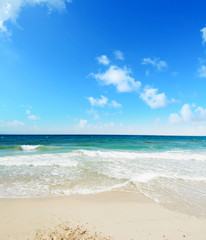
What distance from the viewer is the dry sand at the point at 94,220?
10.8ft

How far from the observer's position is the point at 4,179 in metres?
7.45

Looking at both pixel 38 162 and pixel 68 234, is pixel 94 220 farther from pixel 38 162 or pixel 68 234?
pixel 38 162

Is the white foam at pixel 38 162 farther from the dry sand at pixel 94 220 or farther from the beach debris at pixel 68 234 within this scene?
the beach debris at pixel 68 234

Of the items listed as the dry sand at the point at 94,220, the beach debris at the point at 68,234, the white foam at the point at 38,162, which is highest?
the beach debris at the point at 68,234

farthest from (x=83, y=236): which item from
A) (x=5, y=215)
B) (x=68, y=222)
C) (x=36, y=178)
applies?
(x=36, y=178)

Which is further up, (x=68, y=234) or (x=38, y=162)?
(x=68, y=234)

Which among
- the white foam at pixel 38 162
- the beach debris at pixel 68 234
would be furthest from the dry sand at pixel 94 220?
the white foam at pixel 38 162

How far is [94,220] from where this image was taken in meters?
3.90

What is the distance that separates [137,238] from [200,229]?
193 centimetres

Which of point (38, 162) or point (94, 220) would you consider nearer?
point (94, 220)

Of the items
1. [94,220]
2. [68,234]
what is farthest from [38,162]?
[68,234]

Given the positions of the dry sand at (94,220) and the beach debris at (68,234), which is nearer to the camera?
the beach debris at (68,234)

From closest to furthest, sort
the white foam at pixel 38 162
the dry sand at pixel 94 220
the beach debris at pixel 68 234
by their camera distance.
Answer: the beach debris at pixel 68 234
the dry sand at pixel 94 220
the white foam at pixel 38 162

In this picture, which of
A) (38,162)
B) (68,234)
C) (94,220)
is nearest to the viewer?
(68,234)
